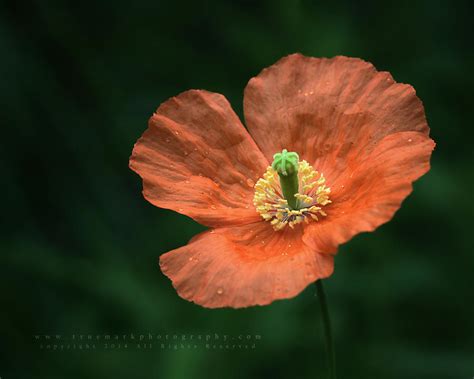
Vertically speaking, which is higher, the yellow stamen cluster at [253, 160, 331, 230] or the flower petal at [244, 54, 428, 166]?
the flower petal at [244, 54, 428, 166]

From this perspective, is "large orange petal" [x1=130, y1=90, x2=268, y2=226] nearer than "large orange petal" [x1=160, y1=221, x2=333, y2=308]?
No

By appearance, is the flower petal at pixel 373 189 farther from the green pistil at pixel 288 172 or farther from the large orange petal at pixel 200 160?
the large orange petal at pixel 200 160

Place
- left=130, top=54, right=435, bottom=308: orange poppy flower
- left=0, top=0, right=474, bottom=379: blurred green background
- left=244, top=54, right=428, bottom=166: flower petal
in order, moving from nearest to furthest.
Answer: left=130, top=54, right=435, bottom=308: orange poppy flower < left=244, top=54, right=428, bottom=166: flower petal < left=0, top=0, right=474, bottom=379: blurred green background

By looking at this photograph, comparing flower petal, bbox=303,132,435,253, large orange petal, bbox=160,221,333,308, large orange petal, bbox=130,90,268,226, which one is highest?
large orange petal, bbox=130,90,268,226

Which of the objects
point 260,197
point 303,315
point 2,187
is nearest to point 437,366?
point 303,315

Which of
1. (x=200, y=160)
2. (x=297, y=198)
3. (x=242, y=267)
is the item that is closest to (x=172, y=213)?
(x=200, y=160)

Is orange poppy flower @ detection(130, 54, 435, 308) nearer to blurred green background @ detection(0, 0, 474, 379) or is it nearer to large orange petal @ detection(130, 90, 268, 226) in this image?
large orange petal @ detection(130, 90, 268, 226)

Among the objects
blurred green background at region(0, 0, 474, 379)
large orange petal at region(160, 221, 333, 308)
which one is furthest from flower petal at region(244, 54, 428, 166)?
blurred green background at region(0, 0, 474, 379)

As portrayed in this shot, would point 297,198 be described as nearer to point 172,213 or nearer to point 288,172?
point 288,172
